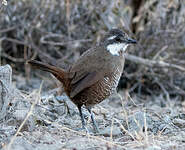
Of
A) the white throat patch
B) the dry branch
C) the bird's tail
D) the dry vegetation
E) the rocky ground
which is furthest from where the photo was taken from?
the dry vegetation

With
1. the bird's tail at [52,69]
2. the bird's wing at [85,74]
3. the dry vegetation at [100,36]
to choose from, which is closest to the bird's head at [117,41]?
the bird's wing at [85,74]

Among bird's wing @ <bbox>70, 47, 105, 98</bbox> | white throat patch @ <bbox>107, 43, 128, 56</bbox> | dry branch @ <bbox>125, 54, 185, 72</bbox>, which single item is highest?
white throat patch @ <bbox>107, 43, 128, 56</bbox>

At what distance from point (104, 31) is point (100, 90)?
10.6ft

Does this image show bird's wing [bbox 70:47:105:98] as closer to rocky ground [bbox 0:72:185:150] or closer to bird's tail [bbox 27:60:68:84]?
bird's tail [bbox 27:60:68:84]

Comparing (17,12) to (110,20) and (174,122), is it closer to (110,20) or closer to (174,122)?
(110,20)

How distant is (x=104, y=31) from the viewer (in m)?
7.52

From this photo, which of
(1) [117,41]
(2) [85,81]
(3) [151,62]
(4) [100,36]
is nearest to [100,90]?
(2) [85,81]

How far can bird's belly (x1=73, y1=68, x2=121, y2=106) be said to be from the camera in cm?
441

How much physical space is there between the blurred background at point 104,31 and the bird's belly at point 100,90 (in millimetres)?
2700

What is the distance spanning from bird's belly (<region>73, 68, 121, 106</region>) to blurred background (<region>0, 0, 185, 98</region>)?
2700 mm

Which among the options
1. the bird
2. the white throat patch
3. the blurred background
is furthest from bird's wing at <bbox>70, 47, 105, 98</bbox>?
the blurred background

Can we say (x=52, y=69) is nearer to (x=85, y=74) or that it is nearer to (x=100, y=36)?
(x=85, y=74)

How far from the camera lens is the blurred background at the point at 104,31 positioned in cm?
733

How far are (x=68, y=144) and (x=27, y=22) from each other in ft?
14.9
